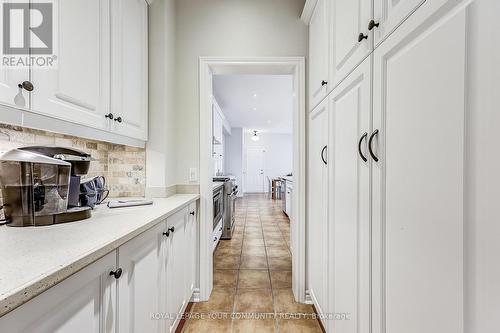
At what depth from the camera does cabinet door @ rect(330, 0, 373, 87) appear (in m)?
0.98

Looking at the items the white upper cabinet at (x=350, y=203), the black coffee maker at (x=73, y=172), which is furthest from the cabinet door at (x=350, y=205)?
the black coffee maker at (x=73, y=172)

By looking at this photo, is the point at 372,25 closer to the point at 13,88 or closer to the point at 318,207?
the point at 318,207

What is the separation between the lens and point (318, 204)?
5.61 feet

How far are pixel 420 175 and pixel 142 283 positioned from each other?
3.71 feet

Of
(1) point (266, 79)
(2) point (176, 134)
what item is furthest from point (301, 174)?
(1) point (266, 79)

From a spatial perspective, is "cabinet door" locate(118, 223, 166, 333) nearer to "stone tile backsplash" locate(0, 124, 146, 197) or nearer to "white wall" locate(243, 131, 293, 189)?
"stone tile backsplash" locate(0, 124, 146, 197)

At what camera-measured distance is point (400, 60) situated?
753 mm

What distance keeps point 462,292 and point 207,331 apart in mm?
1620

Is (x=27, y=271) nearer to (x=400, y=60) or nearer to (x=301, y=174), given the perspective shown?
(x=400, y=60)

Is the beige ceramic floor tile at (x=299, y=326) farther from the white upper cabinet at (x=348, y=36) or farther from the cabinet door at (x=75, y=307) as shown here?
the white upper cabinet at (x=348, y=36)

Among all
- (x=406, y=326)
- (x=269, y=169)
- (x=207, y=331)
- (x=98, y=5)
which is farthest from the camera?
(x=269, y=169)

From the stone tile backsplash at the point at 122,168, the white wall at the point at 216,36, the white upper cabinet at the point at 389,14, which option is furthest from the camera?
the white wall at the point at 216,36

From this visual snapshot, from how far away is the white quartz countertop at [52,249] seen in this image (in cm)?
49

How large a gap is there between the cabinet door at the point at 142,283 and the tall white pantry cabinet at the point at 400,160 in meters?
0.94
